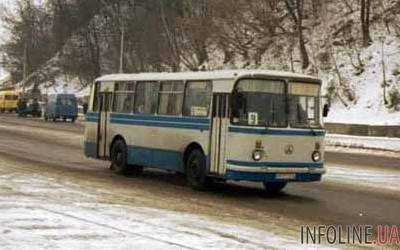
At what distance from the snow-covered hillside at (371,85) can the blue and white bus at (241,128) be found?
25.0 metres

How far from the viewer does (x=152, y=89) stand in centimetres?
1938

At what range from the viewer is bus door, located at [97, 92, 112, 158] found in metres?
21.2

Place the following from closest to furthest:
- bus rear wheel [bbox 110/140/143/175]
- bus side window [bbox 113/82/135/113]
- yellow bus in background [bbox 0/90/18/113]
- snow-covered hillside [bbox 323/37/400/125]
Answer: bus rear wheel [bbox 110/140/143/175] → bus side window [bbox 113/82/135/113] → snow-covered hillside [bbox 323/37/400/125] → yellow bus in background [bbox 0/90/18/113]

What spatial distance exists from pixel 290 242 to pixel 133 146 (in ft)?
32.2

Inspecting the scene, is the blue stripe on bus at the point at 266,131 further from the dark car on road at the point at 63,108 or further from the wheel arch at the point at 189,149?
the dark car on road at the point at 63,108

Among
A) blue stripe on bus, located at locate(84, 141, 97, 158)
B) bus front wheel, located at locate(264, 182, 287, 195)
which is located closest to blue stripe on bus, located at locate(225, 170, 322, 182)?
bus front wheel, located at locate(264, 182, 287, 195)

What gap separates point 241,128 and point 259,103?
0.67 m

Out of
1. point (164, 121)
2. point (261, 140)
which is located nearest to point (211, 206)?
point (261, 140)

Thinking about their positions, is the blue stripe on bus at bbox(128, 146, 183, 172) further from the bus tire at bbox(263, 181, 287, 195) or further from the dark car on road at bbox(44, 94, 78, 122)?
the dark car on road at bbox(44, 94, 78, 122)

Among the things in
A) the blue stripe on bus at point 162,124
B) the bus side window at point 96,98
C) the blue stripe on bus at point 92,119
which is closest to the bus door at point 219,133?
the blue stripe on bus at point 162,124

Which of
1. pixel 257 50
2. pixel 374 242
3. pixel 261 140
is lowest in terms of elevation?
pixel 374 242

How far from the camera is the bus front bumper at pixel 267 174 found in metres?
15.8

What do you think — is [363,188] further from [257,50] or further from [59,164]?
[257,50]

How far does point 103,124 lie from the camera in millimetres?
21469
